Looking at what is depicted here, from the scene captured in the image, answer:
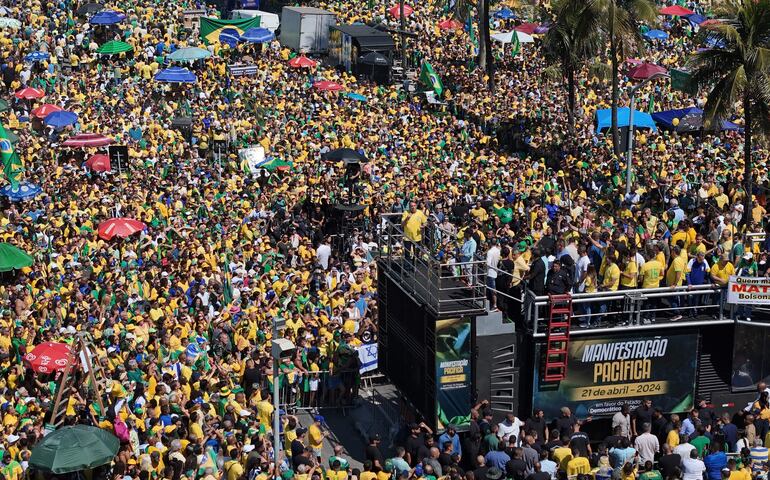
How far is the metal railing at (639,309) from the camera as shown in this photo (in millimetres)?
20125

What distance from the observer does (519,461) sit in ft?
59.9

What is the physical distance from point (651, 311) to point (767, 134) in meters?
11.6

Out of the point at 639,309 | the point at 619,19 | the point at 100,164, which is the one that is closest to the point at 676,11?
the point at 619,19

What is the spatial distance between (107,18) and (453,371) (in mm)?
29104

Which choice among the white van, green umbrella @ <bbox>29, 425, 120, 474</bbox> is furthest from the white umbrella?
green umbrella @ <bbox>29, 425, 120, 474</bbox>

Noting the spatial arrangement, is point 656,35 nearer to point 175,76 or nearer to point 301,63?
point 301,63

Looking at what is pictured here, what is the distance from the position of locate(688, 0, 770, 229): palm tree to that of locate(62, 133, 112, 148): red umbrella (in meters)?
15.8

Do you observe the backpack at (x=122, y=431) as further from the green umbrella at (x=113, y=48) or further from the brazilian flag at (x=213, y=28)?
the brazilian flag at (x=213, y=28)

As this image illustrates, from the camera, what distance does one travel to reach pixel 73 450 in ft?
59.0

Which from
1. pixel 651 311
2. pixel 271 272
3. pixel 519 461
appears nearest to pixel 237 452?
pixel 519 461

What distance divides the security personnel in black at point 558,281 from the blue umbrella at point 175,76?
22826 mm

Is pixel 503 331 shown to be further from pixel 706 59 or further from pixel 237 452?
pixel 706 59

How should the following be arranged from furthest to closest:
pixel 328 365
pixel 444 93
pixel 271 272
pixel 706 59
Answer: pixel 444 93
pixel 706 59
pixel 271 272
pixel 328 365

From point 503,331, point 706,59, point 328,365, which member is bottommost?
point 328,365
